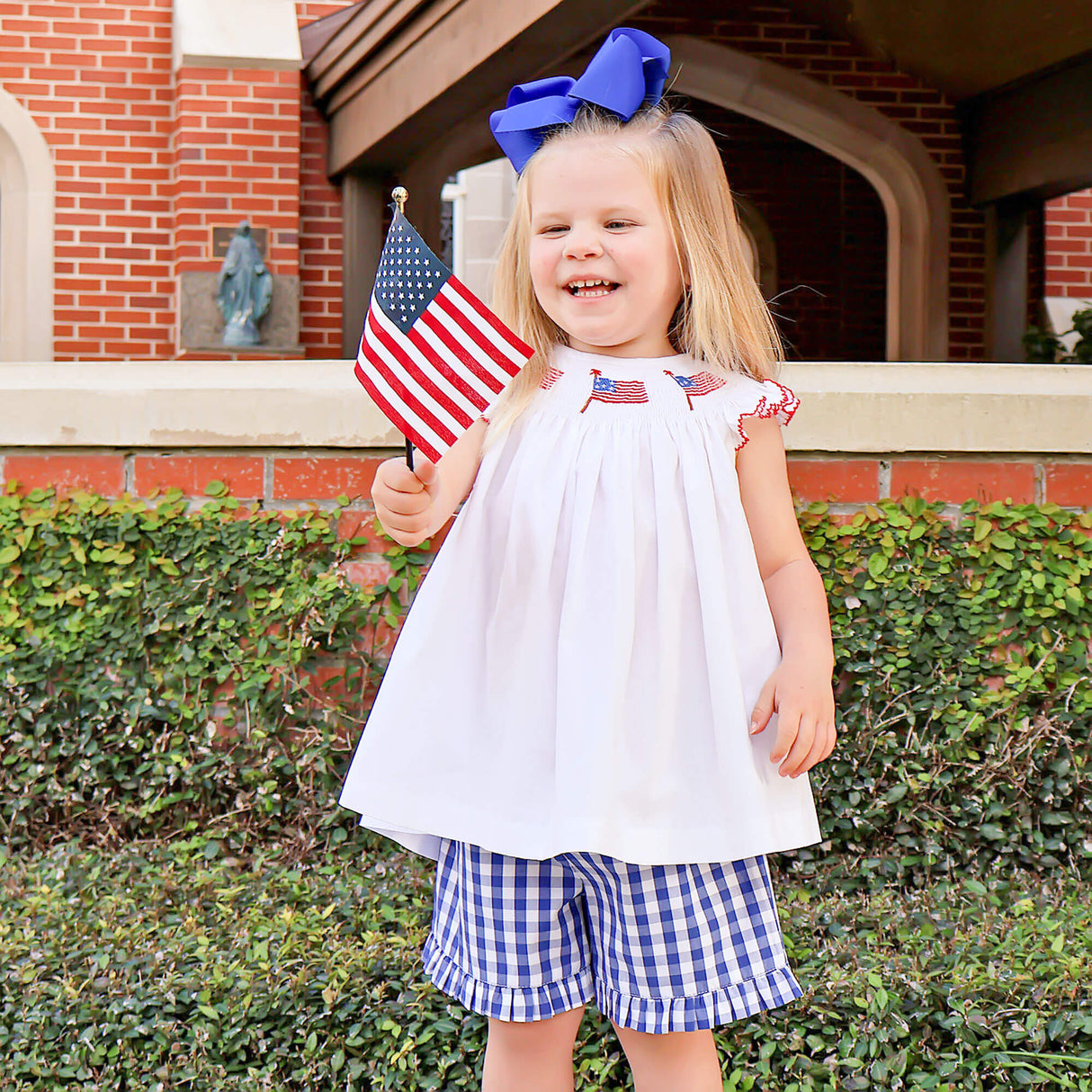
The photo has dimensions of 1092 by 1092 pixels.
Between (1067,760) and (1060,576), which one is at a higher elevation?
(1060,576)

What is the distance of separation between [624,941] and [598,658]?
0.38m

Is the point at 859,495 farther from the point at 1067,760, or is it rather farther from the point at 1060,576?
the point at 1067,760

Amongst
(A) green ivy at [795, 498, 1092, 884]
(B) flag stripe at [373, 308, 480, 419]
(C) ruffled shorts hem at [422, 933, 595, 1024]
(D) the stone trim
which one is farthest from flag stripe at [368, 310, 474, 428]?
(D) the stone trim

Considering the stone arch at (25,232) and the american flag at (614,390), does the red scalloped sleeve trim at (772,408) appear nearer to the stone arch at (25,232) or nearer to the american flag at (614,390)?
the american flag at (614,390)

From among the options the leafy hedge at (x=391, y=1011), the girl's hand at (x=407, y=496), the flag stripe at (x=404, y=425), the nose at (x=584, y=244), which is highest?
the nose at (x=584, y=244)

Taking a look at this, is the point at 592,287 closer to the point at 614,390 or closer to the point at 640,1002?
the point at 614,390

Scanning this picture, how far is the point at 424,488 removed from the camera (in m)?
1.46

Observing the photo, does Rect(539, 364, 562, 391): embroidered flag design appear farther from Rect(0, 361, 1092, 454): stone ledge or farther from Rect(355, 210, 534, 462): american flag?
Rect(0, 361, 1092, 454): stone ledge

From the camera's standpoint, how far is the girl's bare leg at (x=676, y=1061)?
1522mm

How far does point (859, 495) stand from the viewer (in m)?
2.76

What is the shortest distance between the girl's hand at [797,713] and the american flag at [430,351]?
0.52 metres

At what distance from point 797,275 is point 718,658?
8.75 metres

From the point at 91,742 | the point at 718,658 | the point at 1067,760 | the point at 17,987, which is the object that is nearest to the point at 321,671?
the point at 91,742

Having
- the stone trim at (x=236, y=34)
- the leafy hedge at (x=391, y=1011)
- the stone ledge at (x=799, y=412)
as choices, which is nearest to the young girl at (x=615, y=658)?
the leafy hedge at (x=391, y=1011)
